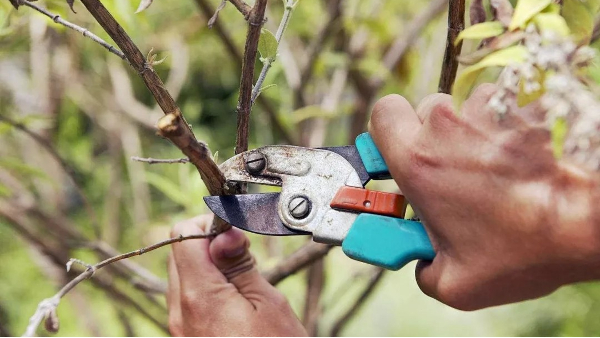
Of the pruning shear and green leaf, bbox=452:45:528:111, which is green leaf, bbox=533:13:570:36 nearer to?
green leaf, bbox=452:45:528:111

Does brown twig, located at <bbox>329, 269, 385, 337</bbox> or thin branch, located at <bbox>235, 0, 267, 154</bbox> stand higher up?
thin branch, located at <bbox>235, 0, 267, 154</bbox>

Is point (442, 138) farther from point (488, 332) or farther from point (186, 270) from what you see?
point (488, 332)

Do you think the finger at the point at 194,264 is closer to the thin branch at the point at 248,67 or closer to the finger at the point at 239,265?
the finger at the point at 239,265

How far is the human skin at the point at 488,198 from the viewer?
19.1 inches

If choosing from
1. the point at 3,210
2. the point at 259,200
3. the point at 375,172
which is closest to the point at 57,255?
the point at 3,210

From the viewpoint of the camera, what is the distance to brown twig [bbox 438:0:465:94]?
0.66 meters

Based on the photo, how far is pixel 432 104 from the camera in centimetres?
59

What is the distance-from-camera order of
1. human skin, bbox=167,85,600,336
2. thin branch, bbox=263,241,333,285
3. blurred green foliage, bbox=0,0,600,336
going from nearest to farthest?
human skin, bbox=167,85,600,336, thin branch, bbox=263,241,333,285, blurred green foliage, bbox=0,0,600,336

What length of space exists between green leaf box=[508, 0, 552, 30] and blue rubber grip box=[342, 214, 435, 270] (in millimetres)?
246

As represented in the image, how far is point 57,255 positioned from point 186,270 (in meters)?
0.57

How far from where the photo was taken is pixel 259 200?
711mm

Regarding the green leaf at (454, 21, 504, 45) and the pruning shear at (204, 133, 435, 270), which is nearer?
the green leaf at (454, 21, 504, 45)

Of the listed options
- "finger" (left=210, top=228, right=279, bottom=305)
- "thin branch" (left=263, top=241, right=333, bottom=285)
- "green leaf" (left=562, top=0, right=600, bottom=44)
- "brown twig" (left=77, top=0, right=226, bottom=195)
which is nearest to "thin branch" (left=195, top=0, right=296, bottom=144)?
"thin branch" (left=263, top=241, right=333, bottom=285)

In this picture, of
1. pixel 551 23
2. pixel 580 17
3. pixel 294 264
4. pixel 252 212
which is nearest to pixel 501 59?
pixel 551 23
